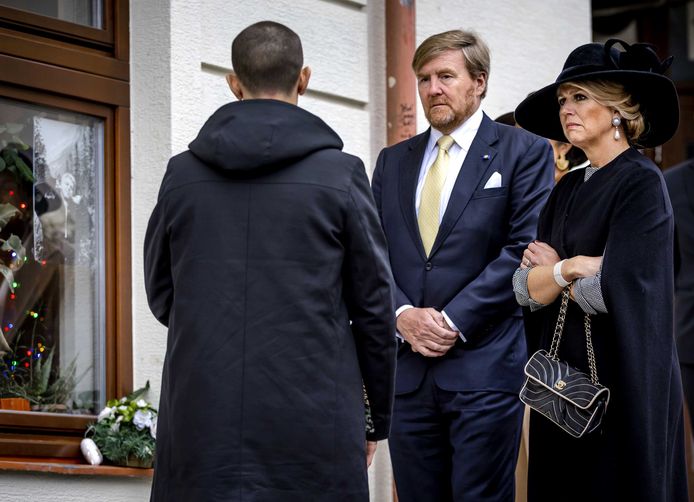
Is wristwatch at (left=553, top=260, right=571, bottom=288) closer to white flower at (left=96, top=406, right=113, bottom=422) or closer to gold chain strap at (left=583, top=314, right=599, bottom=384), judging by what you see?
gold chain strap at (left=583, top=314, right=599, bottom=384)

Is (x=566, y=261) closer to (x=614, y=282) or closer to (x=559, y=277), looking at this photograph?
(x=559, y=277)

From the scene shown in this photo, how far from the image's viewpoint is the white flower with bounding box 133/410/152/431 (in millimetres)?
5845

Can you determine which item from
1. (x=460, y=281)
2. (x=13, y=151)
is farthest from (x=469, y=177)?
(x=13, y=151)

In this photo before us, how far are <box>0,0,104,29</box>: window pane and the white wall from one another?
165mm

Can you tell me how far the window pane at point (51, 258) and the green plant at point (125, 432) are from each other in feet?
0.60

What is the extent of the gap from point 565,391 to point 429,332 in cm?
90

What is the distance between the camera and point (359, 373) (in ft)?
13.6

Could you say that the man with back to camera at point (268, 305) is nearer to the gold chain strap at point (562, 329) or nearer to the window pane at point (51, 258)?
the gold chain strap at point (562, 329)

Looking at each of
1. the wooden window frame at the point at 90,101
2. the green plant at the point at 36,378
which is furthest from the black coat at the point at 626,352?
the green plant at the point at 36,378

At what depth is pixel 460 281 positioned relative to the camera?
5496 millimetres

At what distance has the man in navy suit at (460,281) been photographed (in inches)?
211

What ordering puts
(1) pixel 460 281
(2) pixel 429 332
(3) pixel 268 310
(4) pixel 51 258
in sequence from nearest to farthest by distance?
(3) pixel 268 310 → (2) pixel 429 332 → (1) pixel 460 281 → (4) pixel 51 258

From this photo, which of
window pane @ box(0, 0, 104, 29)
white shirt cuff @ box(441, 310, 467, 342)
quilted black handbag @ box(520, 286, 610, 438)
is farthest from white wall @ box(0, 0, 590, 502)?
quilted black handbag @ box(520, 286, 610, 438)

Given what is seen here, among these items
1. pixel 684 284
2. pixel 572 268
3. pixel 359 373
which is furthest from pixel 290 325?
pixel 684 284
